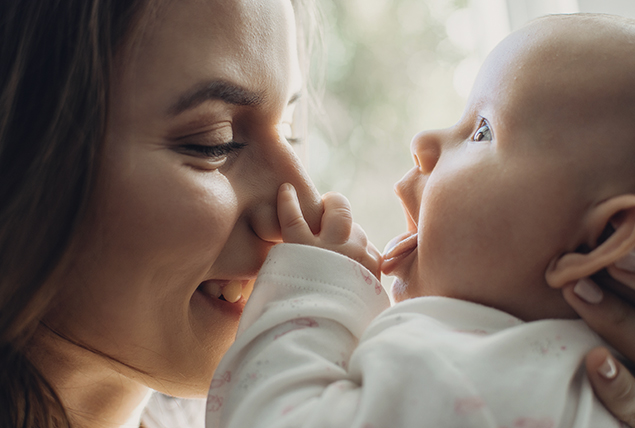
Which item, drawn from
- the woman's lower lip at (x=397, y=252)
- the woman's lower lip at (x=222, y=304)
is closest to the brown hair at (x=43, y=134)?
the woman's lower lip at (x=222, y=304)

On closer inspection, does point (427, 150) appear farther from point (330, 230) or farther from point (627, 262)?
point (627, 262)

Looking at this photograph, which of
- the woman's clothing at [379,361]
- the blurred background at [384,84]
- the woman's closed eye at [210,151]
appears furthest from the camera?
the blurred background at [384,84]

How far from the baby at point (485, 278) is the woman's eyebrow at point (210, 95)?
0.20 m

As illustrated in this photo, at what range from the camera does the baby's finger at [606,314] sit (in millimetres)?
744

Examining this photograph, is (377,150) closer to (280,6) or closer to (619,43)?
(280,6)

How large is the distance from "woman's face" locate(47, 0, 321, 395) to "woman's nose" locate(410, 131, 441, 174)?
0.87 feet

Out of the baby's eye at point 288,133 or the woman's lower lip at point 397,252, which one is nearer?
the woman's lower lip at point 397,252

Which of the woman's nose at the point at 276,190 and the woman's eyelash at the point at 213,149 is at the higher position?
the woman's eyelash at the point at 213,149

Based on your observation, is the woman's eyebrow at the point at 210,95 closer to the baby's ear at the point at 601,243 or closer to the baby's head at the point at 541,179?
the baby's head at the point at 541,179

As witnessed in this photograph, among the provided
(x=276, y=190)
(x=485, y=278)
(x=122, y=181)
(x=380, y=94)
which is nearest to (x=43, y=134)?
(x=122, y=181)

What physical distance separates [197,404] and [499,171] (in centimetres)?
146

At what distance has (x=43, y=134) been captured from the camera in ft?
2.60

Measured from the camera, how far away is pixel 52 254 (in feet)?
2.61

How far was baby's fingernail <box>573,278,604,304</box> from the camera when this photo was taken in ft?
2.46
